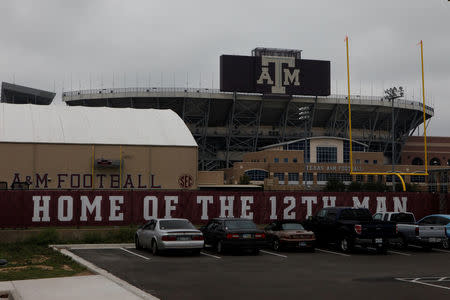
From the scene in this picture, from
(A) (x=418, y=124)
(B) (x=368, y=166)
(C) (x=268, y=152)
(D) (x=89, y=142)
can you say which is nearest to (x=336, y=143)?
(B) (x=368, y=166)

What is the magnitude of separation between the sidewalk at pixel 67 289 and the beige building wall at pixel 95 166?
32.0 metres

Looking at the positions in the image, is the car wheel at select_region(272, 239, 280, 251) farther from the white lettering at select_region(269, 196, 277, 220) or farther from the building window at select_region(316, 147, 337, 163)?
the building window at select_region(316, 147, 337, 163)

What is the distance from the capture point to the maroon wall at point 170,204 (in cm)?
2736

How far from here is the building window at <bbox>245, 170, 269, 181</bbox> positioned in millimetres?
101156

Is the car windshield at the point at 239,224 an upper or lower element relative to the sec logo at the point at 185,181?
lower

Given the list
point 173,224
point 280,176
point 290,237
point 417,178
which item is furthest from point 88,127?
point 417,178

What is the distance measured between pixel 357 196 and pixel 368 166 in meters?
77.1

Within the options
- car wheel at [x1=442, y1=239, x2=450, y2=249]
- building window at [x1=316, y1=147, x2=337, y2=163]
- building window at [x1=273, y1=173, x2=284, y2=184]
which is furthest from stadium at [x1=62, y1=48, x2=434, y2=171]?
car wheel at [x1=442, y1=239, x2=450, y2=249]

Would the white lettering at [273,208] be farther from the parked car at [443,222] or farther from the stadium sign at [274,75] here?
the stadium sign at [274,75]

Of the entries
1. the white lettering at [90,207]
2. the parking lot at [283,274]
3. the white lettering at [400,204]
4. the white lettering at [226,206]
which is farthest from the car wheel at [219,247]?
the white lettering at [400,204]

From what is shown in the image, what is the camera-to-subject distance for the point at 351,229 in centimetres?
2277

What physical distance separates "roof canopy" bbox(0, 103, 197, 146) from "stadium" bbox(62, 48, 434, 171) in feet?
186

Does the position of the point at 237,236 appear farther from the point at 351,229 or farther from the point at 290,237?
the point at 351,229

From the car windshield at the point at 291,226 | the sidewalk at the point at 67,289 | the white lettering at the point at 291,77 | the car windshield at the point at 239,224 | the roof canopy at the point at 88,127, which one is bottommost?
the sidewalk at the point at 67,289
